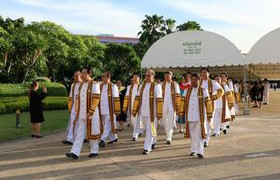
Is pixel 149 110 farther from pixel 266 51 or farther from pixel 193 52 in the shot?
pixel 193 52

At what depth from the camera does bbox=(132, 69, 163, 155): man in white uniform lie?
9.16 meters

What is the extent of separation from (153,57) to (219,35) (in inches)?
141

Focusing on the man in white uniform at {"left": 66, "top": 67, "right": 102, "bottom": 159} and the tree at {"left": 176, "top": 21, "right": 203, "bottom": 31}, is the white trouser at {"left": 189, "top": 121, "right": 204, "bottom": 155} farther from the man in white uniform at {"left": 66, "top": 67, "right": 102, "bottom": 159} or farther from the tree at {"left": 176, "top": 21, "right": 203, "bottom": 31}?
the tree at {"left": 176, "top": 21, "right": 203, "bottom": 31}

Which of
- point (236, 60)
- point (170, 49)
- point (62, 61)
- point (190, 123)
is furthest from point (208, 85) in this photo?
point (62, 61)

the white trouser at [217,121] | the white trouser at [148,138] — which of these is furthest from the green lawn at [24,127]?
the white trouser at [217,121]

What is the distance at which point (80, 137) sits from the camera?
27.4ft

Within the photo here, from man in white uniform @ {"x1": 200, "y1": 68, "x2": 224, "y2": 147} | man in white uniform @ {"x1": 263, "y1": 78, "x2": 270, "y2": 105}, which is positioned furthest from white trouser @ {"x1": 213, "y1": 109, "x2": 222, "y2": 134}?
man in white uniform @ {"x1": 263, "y1": 78, "x2": 270, "y2": 105}

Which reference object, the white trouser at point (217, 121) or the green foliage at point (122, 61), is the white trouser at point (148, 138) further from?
the green foliage at point (122, 61)

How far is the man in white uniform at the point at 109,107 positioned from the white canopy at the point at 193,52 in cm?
1122

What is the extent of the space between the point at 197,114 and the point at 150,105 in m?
1.16

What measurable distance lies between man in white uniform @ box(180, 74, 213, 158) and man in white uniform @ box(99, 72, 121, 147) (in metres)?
2.25

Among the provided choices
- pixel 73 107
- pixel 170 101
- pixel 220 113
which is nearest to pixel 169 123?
pixel 170 101

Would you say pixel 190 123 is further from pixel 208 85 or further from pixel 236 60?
pixel 236 60

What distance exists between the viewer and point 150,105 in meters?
9.32
